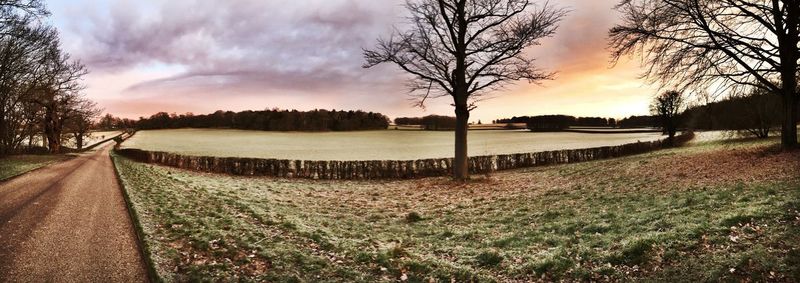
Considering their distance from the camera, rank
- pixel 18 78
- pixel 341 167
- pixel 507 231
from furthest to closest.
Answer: pixel 18 78 < pixel 341 167 < pixel 507 231

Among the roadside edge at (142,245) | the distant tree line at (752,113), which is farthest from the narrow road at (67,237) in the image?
the distant tree line at (752,113)

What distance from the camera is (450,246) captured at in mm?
9555

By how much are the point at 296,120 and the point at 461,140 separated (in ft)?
322

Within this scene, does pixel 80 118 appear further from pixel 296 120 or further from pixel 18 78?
pixel 296 120

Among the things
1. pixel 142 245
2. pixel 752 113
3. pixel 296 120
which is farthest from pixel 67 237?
pixel 296 120

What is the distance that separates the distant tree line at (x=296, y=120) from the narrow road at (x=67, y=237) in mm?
98059

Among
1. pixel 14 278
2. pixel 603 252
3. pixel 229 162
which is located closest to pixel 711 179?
pixel 603 252

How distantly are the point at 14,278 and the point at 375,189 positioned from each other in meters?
14.7

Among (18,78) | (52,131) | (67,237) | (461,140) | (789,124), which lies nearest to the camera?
(67,237)

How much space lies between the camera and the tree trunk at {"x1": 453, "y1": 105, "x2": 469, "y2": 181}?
67.2 ft

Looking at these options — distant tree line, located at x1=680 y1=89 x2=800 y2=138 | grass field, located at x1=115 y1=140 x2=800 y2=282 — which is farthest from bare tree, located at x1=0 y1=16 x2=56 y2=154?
distant tree line, located at x1=680 y1=89 x2=800 y2=138

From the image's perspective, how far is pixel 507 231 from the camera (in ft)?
35.2

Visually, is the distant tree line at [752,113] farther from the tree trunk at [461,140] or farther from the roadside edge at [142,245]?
the roadside edge at [142,245]

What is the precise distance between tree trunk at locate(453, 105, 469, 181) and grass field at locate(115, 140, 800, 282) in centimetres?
383
